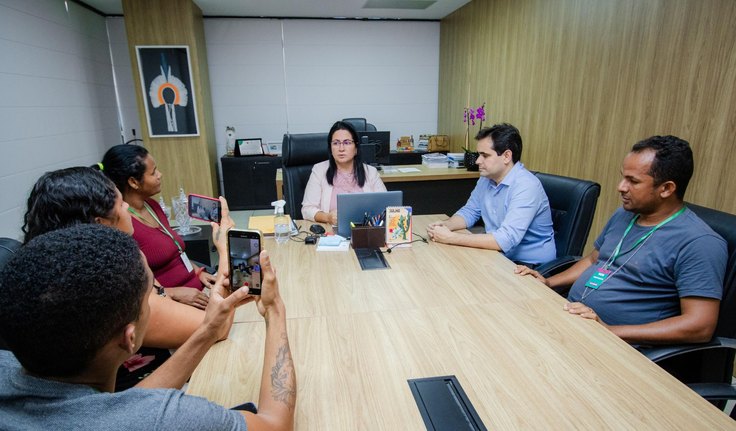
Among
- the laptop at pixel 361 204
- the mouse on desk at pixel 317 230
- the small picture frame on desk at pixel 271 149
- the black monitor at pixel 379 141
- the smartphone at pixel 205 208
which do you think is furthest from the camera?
the small picture frame on desk at pixel 271 149

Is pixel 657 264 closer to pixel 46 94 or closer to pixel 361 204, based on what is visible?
pixel 361 204

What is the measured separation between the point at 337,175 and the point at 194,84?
122 inches

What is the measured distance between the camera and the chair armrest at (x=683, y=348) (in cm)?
122

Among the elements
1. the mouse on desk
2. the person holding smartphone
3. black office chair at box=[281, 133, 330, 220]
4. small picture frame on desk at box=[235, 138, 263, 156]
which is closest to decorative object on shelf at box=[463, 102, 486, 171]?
black office chair at box=[281, 133, 330, 220]

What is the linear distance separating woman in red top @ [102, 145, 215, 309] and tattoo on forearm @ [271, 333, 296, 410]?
33.5 inches

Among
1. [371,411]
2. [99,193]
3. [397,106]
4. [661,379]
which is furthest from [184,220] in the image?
[397,106]

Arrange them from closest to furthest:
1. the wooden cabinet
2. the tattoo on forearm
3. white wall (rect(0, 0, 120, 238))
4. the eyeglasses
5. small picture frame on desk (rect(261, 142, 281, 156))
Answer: the tattoo on forearm < the eyeglasses < white wall (rect(0, 0, 120, 238)) < the wooden cabinet < small picture frame on desk (rect(261, 142, 281, 156))

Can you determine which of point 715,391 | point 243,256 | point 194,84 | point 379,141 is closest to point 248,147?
point 194,84

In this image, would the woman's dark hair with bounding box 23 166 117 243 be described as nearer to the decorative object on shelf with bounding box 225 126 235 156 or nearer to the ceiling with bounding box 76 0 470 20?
the ceiling with bounding box 76 0 470 20

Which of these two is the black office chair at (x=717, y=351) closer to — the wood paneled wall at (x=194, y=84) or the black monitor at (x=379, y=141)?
the black monitor at (x=379, y=141)

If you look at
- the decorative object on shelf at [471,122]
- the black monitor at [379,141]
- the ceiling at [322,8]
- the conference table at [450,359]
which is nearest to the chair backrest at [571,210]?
the conference table at [450,359]

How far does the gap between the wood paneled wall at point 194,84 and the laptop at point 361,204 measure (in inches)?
140

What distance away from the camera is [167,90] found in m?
4.84

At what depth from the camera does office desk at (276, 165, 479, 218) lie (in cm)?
380
